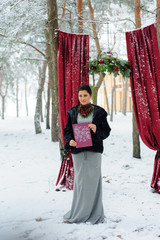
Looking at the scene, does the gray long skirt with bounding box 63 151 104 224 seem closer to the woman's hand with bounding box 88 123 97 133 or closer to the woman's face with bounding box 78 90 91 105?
the woman's hand with bounding box 88 123 97 133

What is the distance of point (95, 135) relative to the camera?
273cm

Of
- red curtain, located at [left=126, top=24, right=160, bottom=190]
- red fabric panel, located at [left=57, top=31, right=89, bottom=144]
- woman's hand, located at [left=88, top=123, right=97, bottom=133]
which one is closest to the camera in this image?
woman's hand, located at [left=88, top=123, right=97, bottom=133]

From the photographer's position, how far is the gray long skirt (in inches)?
107

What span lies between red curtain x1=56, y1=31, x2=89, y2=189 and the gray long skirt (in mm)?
1362

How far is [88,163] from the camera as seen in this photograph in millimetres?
2709

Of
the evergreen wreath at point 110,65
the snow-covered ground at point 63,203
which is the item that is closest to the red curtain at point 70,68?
the evergreen wreath at point 110,65

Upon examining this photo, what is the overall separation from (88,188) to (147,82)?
226 centimetres

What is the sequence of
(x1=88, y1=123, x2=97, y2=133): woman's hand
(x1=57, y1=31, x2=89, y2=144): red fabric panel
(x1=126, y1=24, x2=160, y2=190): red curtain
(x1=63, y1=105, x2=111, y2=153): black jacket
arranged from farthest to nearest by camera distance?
(x1=57, y1=31, x2=89, y2=144): red fabric panel < (x1=126, y1=24, x2=160, y2=190): red curtain < (x1=63, y1=105, x2=111, y2=153): black jacket < (x1=88, y1=123, x2=97, y2=133): woman's hand

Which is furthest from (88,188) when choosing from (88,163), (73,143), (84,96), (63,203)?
(84,96)

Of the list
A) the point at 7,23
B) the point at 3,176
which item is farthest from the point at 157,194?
the point at 7,23

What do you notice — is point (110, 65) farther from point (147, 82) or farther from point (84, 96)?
point (84, 96)

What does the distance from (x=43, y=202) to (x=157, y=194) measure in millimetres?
2016

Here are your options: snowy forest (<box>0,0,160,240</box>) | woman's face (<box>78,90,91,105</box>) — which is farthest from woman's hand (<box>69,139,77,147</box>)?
snowy forest (<box>0,0,160,240</box>)

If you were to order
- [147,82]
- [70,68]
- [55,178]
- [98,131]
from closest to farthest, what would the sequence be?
[98,131], [147,82], [70,68], [55,178]
